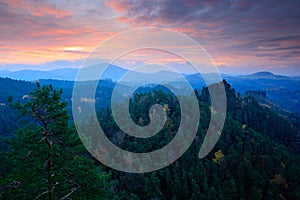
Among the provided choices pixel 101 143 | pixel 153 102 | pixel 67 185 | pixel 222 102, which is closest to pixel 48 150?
pixel 67 185

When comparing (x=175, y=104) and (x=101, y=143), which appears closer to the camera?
(x=101, y=143)

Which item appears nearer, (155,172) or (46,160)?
(46,160)

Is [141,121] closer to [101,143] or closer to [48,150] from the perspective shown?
[101,143]

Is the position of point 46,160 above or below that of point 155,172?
above

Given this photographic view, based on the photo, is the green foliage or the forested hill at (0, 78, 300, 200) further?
the forested hill at (0, 78, 300, 200)

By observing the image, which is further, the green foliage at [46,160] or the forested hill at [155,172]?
the forested hill at [155,172]

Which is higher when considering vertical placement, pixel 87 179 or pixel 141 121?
pixel 87 179

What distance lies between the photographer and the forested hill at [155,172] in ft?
40.2

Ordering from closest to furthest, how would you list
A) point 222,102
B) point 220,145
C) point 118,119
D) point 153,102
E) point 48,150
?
1. point 48,150
2. point 220,145
3. point 118,119
4. point 153,102
5. point 222,102

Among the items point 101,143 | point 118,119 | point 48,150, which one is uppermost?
point 48,150

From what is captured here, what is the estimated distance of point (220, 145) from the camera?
59.2 meters

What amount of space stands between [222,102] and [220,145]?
34700mm

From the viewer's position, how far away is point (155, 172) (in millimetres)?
46719

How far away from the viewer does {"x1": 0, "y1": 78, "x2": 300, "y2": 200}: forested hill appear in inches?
482
